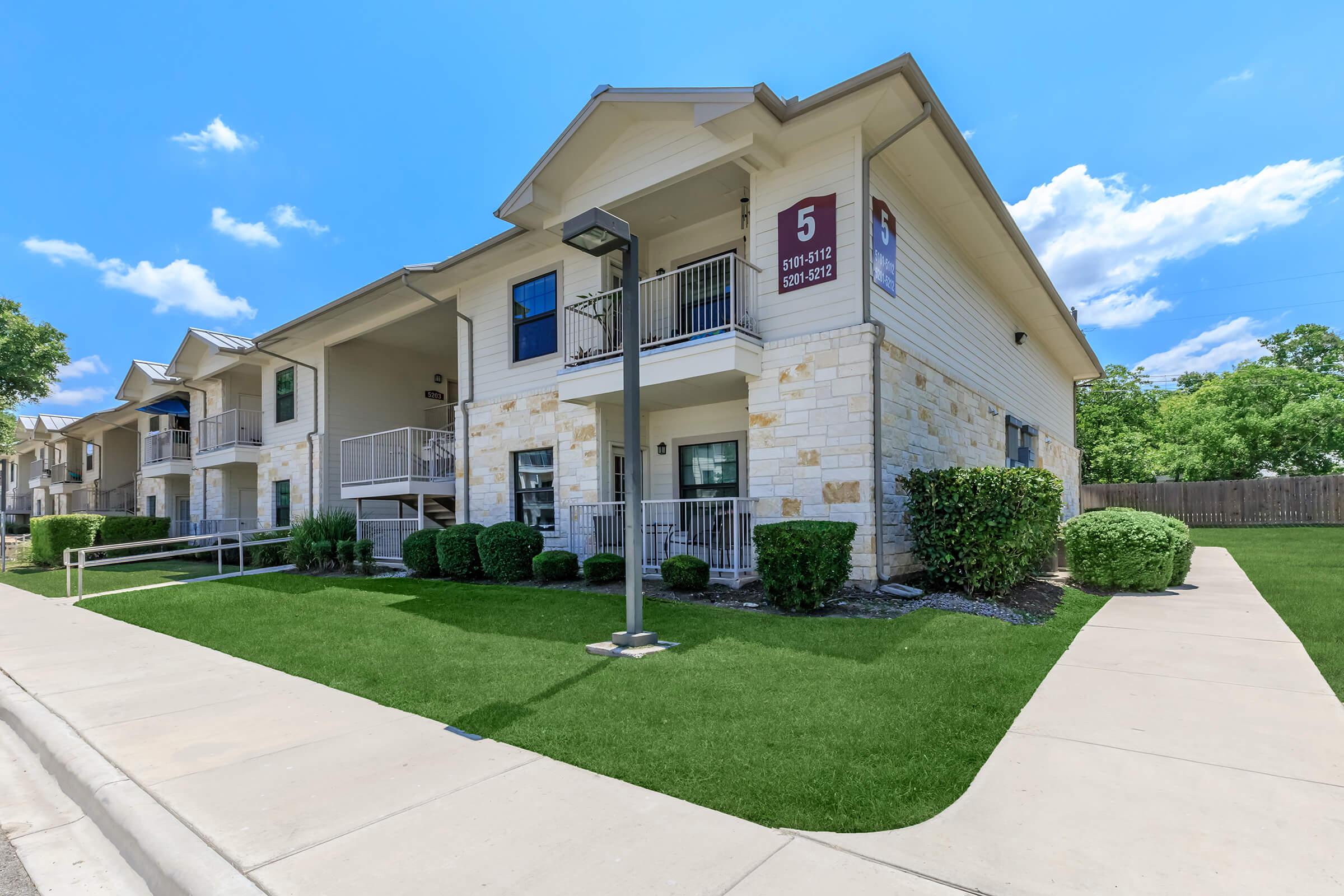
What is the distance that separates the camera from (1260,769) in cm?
321

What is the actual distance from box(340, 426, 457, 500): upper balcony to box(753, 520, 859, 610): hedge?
28.1 ft

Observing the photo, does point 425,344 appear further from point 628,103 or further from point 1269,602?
point 1269,602

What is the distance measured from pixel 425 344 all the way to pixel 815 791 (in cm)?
1745

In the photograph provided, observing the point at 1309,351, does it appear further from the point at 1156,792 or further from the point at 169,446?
the point at 169,446

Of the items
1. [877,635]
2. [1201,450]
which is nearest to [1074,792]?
[877,635]

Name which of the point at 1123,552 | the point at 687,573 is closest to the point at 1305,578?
the point at 1123,552

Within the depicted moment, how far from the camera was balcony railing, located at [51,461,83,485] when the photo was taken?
106ft

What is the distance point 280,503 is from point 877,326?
1730cm

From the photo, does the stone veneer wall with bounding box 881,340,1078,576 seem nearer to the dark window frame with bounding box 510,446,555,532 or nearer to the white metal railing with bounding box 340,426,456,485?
the dark window frame with bounding box 510,446,555,532

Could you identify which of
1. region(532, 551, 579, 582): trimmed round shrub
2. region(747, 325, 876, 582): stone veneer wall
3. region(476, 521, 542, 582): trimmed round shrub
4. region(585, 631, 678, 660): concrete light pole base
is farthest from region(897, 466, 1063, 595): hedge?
region(476, 521, 542, 582): trimmed round shrub

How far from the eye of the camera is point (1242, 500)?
21672mm

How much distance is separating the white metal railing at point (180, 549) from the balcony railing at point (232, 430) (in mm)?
2882

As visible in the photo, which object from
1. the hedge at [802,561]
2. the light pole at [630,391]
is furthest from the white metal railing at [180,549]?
the hedge at [802,561]

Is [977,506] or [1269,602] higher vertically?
[977,506]
